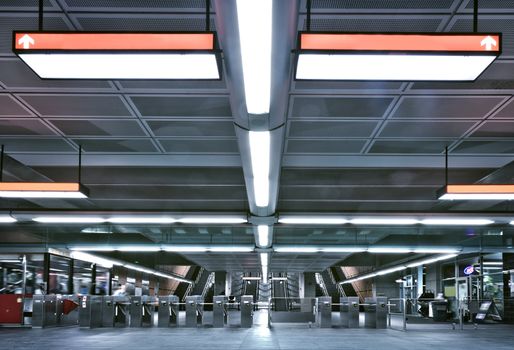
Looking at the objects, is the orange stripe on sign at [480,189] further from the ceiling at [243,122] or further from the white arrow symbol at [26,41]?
the white arrow symbol at [26,41]

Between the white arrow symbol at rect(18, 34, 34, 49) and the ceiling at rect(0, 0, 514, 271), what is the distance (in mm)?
1144

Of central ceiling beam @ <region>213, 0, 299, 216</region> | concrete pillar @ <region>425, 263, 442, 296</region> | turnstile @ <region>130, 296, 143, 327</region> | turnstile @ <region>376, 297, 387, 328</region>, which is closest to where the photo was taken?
central ceiling beam @ <region>213, 0, 299, 216</region>

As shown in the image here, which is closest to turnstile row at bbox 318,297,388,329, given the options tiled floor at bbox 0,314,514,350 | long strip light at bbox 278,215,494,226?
tiled floor at bbox 0,314,514,350

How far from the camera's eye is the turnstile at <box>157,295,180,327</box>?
20.5 m

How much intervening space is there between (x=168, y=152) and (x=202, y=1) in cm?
547

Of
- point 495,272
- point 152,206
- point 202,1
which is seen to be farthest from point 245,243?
point 202,1

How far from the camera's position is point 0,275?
19.4 metres

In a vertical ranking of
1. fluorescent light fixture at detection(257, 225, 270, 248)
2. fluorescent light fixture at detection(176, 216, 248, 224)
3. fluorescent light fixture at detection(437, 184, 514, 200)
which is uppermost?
fluorescent light fixture at detection(437, 184, 514, 200)

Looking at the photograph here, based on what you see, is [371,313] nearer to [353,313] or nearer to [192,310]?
[353,313]

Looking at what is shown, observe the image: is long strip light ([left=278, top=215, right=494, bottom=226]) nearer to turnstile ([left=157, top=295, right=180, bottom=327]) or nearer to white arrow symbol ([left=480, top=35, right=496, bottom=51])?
turnstile ([left=157, top=295, right=180, bottom=327])

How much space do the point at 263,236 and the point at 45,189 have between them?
30.2 feet

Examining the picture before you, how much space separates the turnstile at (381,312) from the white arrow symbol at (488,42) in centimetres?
1663

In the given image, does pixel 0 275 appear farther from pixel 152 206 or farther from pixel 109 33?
pixel 109 33

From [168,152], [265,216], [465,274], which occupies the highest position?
[168,152]
